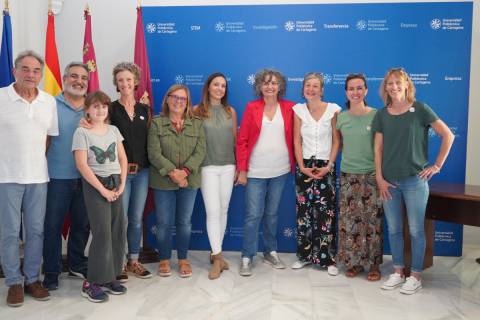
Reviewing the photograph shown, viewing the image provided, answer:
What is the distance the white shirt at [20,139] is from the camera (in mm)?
2826

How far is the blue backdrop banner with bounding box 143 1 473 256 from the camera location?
3953mm

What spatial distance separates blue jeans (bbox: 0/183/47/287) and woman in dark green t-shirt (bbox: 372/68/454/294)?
237cm

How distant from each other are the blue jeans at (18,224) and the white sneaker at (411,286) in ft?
8.45

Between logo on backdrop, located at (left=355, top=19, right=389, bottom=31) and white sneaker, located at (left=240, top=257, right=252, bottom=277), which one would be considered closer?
white sneaker, located at (left=240, top=257, right=252, bottom=277)

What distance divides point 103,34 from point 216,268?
8.22ft

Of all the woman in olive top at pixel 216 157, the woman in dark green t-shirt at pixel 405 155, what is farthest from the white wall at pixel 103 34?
the woman in dark green t-shirt at pixel 405 155

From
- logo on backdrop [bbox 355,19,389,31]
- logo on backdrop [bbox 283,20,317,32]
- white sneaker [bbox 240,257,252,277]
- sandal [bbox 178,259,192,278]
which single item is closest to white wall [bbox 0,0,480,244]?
logo on backdrop [bbox 283,20,317,32]

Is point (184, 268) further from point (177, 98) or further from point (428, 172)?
A: point (428, 172)

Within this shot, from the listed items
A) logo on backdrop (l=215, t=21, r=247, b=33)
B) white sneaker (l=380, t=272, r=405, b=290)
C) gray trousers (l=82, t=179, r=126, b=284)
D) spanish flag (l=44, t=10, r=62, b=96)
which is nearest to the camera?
gray trousers (l=82, t=179, r=126, b=284)

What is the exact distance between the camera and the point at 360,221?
3.49 meters

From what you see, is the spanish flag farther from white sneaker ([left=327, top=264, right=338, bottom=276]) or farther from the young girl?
white sneaker ([left=327, top=264, right=338, bottom=276])

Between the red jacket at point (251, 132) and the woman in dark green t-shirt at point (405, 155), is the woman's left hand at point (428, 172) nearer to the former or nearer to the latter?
the woman in dark green t-shirt at point (405, 155)

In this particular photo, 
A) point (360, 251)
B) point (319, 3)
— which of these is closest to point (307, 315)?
point (360, 251)

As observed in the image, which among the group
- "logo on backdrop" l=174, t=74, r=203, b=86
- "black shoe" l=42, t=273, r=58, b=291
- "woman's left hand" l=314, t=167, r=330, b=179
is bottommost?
"black shoe" l=42, t=273, r=58, b=291
